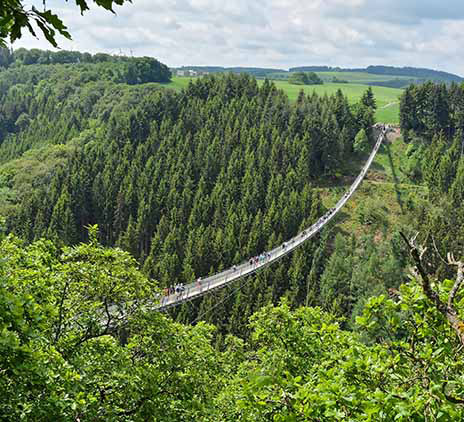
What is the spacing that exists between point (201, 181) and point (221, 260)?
1818 cm

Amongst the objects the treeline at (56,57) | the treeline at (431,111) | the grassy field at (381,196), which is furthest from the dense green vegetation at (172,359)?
the treeline at (56,57)

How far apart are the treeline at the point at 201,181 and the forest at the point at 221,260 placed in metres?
0.33

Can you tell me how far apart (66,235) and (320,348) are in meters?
63.4

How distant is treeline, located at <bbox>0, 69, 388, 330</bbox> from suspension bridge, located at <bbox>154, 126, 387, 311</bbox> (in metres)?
1.53

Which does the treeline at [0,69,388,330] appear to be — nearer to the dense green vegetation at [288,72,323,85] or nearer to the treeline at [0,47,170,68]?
the dense green vegetation at [288,72,323,85]

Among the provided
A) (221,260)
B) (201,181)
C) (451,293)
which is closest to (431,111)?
(201,181)

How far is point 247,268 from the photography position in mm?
54406

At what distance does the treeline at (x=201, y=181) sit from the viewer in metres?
62.9

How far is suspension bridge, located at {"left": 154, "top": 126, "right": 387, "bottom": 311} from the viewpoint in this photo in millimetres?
45906

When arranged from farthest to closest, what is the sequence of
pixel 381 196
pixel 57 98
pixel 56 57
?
pixel 56 57
pixel 57 98
pixel 381 196

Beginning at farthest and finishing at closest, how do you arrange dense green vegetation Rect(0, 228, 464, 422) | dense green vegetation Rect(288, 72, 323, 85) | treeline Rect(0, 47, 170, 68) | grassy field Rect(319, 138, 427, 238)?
treeline Rect(0, 47, 170, 68) → dense green vegetation Rect(288, 72, 323, 85) → grassy field Rect(319, 138, 427, 238) → dense green vegetation Rect(0, 228, 464, 422)

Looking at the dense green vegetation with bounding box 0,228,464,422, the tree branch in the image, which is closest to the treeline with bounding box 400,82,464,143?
the dense green vegetation with bounding box 0,228,464,422

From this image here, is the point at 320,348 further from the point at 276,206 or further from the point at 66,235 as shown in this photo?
the point at 66,235

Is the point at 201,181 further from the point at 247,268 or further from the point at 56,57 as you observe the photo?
→ the point at 56,57
